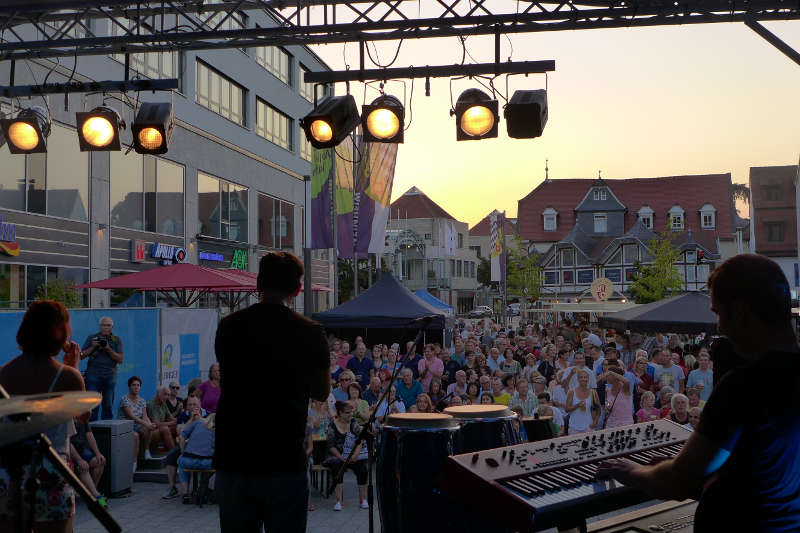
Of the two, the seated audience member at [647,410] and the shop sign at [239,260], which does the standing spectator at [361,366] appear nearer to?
the seated audience member at [647,410]

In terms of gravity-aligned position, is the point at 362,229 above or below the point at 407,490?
above

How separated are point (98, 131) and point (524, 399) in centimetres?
660

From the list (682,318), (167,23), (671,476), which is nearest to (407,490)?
(671,476)

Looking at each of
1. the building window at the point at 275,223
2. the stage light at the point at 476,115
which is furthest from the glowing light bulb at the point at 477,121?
the building window at the point at 275,223

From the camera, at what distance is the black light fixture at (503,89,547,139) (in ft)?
23.9

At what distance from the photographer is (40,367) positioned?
378cm

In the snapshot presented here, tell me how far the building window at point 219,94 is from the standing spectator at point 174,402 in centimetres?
1584

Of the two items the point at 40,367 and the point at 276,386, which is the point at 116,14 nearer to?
the point at 40,367

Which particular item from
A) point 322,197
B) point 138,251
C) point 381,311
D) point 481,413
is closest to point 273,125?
point 138,251

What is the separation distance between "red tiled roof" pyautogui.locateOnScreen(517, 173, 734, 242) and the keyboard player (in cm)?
6967

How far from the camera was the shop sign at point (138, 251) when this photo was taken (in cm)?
2161

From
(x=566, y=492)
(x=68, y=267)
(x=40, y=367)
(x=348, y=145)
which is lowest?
(x=566, y=492)

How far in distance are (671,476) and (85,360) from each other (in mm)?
9921

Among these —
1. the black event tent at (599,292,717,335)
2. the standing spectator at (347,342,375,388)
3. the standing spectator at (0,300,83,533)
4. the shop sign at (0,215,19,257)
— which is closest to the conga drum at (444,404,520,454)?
the standing spectator at (0,300,83,533)
